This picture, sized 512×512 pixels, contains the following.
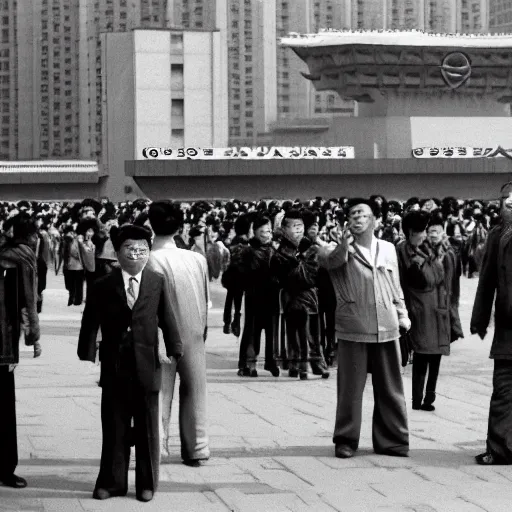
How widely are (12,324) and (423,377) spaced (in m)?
4.00

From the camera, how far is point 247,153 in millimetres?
58906

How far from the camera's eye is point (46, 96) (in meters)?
105

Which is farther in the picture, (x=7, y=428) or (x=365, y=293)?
(x=365, y=293)

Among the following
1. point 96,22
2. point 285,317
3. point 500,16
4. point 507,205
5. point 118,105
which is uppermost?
point 500,16

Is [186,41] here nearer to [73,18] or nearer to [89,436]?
[73,18]

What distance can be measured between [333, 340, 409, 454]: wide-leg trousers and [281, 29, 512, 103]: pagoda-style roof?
173ft

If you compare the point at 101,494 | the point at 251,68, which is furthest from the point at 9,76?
the point at 101,494

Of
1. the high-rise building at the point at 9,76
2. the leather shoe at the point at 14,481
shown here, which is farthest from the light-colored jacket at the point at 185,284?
the high-rise building at the point at 9,76

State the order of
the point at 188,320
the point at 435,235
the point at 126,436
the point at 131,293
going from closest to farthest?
the point at 126,436 → the point at 131,293 → the point at 188,320 → the point at 435,235

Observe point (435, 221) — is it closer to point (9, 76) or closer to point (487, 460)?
point (487, 460)

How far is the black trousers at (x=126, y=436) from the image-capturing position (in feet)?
22.3

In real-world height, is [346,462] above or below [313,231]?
below

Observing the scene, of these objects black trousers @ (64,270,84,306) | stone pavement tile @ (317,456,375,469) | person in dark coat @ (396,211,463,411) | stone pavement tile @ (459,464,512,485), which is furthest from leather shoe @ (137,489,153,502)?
black trousers @ (64,270,84,306)

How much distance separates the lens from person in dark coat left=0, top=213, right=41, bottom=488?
23.2 ft
